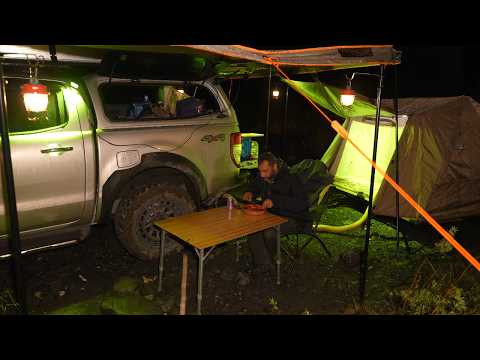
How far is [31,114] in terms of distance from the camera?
3645 millimetres

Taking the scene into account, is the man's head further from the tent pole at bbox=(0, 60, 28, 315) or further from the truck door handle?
the tent pole at bbox=(0, 60, 28, 315)

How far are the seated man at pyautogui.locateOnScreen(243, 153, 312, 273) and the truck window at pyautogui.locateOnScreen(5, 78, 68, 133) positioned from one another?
2308 millimetres

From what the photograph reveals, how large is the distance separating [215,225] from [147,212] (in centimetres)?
121

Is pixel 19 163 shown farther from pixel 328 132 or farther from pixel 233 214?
pixel 328 132

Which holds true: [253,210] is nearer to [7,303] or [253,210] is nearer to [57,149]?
[57,149]

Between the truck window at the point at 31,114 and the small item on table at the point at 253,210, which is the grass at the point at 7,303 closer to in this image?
the truck window at the point at 31,114

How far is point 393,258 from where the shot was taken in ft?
16.0

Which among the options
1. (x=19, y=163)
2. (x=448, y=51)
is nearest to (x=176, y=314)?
(x=19, y=163)

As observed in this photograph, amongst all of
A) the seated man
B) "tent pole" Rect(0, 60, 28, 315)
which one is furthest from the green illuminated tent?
"tent pole" Rect(0, 60, 28, 315)

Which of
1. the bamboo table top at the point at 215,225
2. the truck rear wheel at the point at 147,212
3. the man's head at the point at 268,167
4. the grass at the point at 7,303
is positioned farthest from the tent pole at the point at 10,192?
the man's head at the point at 268,167

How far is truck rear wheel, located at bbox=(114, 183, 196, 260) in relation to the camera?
425 cm

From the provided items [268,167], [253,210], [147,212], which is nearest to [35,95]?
[147,212]

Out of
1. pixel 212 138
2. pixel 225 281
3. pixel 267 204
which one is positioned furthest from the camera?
pixel 212 138

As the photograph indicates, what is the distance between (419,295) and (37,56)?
15.1 feet
